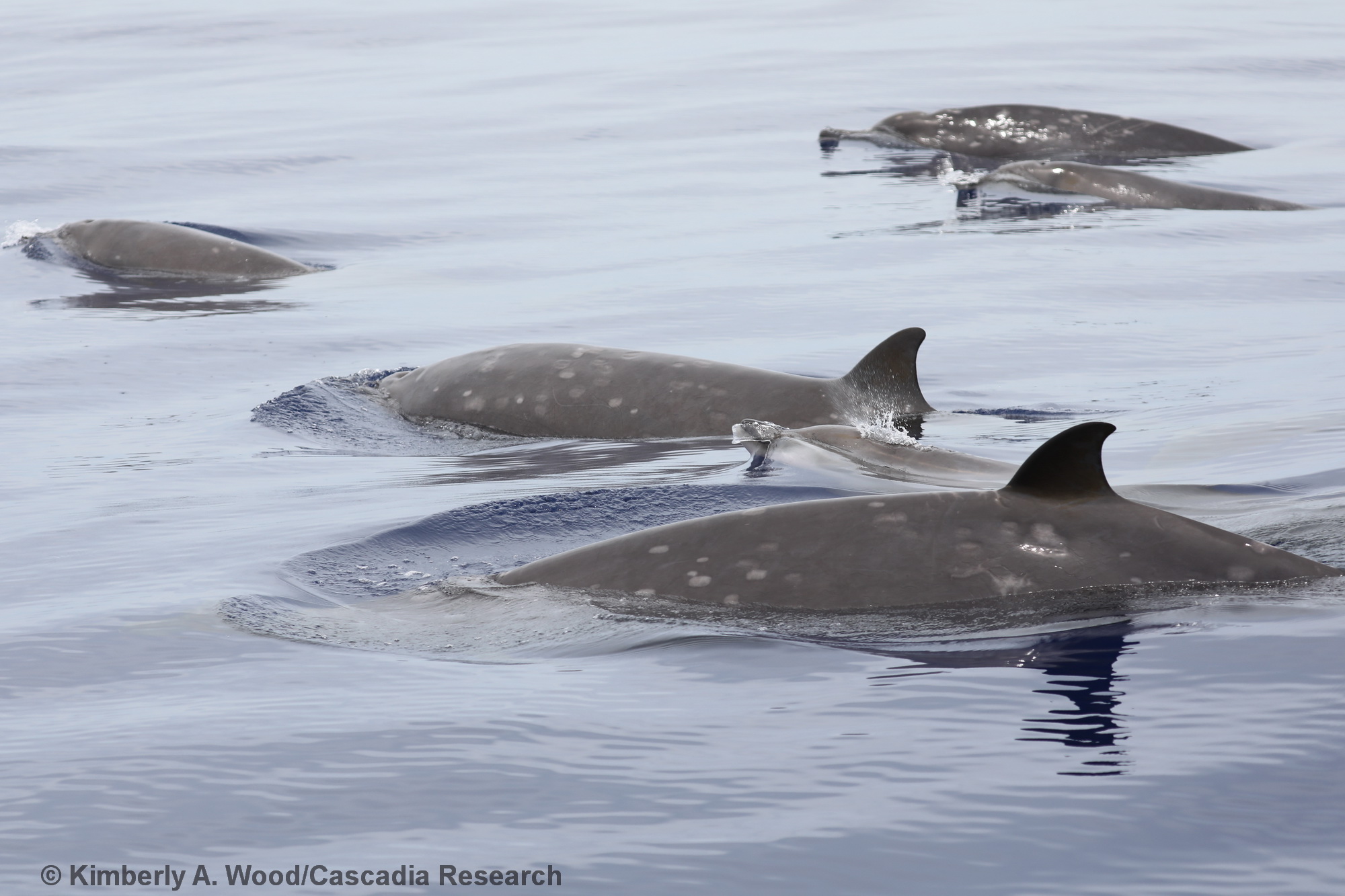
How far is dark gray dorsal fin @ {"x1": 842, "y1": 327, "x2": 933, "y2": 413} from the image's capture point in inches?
386

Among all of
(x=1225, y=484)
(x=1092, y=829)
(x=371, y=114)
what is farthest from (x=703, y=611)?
(x=371, y=114)

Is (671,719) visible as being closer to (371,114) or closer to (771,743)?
(771,743)

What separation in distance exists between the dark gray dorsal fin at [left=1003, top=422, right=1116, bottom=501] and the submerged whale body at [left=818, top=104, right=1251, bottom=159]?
17828 millimetres

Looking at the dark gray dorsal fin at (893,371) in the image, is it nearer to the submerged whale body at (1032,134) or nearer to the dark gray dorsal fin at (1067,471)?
the dark gray dorsal fin at (1067,471)

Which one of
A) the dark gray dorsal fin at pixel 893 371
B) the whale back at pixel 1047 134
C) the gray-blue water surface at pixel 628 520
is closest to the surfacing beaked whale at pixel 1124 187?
the gray-blue water surface at pixel 628 520

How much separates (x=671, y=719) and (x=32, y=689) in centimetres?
239

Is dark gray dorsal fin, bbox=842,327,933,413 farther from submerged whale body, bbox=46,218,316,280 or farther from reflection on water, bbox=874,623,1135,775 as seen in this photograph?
submerged whale body, bbox=46,218,316,280

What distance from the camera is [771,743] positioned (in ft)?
16.2

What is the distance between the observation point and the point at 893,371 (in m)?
9.98

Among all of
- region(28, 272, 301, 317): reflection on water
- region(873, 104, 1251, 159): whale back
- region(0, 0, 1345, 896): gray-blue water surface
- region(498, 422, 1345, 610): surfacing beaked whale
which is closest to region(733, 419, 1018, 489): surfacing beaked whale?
region(0, 0, 1345, 896): gray-blue water surface

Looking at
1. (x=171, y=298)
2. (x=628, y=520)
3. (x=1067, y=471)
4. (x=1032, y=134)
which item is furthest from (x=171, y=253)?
(x=1067, y=471)

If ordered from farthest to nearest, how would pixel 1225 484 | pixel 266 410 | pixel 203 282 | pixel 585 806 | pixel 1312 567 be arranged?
pixel 203 282 < pixel 266 410 < pixel 1225 484 < pixel 1312 567 < pixel 585 806

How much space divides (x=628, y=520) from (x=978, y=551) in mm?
2519

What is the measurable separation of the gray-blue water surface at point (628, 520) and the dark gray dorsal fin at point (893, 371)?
1.09 ft
